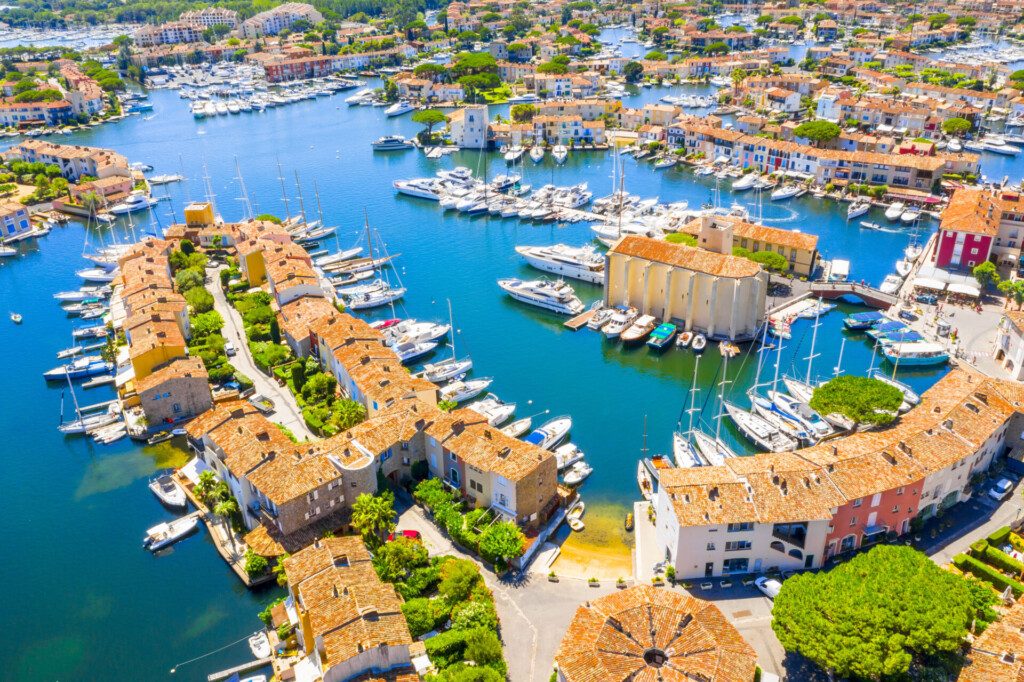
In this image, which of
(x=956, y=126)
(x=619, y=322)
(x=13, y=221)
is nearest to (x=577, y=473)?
(x=619, y=322)

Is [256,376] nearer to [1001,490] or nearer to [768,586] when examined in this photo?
[768,586]

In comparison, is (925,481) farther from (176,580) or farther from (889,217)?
(889,217)

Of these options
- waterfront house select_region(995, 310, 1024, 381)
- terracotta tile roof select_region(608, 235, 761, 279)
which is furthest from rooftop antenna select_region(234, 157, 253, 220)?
waterfront house select_region(995, 310, 1024, 381)

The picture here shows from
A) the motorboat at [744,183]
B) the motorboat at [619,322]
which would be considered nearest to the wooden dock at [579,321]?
the motorboat at [619,322]

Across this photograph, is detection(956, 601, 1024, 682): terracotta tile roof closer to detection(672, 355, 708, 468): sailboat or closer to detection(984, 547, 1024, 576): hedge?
detection(984, 547, 1024, 576): hedge

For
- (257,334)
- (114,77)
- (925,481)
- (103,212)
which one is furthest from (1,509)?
(114,77)
